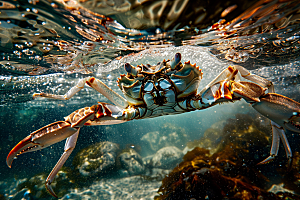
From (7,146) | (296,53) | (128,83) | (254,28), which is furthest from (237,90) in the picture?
(7,146)

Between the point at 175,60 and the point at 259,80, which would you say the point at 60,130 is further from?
the point at 259,80

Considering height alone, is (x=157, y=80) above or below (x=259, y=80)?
above

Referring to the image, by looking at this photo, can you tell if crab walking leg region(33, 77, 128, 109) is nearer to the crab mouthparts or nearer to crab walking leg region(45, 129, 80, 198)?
crab walking leg region(45, 129, 80, 198)

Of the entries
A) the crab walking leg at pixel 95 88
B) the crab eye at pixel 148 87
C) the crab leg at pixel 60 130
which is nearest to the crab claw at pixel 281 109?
the crab eye at pixel 148 87

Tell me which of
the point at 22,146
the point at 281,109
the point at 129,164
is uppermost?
the point at 281,109

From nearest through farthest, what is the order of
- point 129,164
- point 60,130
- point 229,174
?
point 60,130 → point 229,174 → point 129,164

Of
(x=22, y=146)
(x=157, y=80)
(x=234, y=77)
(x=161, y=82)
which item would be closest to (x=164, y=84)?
(x=161, y=82)

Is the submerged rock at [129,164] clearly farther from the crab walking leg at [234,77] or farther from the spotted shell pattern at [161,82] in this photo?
the crab walking leg at [234,77]

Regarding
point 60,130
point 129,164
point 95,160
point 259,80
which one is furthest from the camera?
point 129,164
